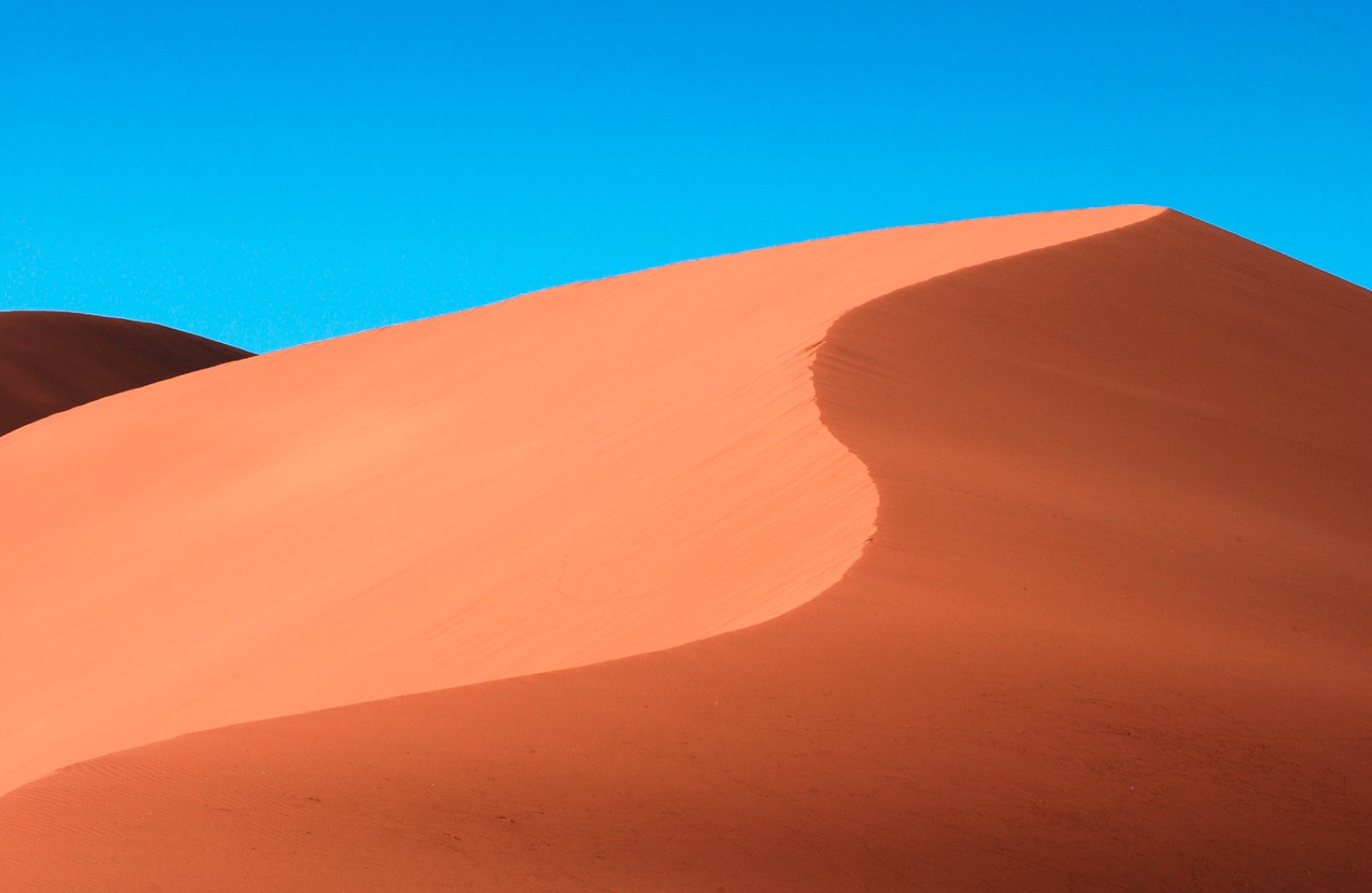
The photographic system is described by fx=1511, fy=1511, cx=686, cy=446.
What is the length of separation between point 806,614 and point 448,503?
21.9 feet

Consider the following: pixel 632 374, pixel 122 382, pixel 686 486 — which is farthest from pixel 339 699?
pixel 122 382

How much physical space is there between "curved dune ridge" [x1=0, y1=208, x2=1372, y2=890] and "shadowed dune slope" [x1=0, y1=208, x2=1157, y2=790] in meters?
0.07

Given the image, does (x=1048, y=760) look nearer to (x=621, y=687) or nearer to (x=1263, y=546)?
(x=621, y=687)

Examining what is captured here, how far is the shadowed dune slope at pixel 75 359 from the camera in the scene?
5400cm

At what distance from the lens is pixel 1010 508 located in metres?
7.79

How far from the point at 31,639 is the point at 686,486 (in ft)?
25.5

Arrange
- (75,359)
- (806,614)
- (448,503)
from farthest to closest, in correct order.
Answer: (75,359), (448,503), (806,614)

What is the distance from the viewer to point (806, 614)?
19.9ft

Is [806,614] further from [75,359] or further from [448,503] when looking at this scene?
[75,359]

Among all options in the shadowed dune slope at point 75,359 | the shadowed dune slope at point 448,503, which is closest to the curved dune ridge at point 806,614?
the shadowed dune slope at point 448,503

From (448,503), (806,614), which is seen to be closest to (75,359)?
(448,503)

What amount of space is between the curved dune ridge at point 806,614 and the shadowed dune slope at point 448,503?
0.21 ft

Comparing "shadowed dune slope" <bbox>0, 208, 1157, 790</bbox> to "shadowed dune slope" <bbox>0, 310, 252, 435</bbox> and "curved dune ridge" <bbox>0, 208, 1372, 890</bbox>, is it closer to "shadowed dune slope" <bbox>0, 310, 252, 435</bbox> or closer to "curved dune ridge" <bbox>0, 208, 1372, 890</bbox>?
"curved dune ridge" <bbox>0, 208, 1372, 890</bbox>

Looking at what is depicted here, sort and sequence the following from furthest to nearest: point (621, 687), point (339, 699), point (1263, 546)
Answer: point (1263, 546)
point (339, 699)
point (621, 687)
